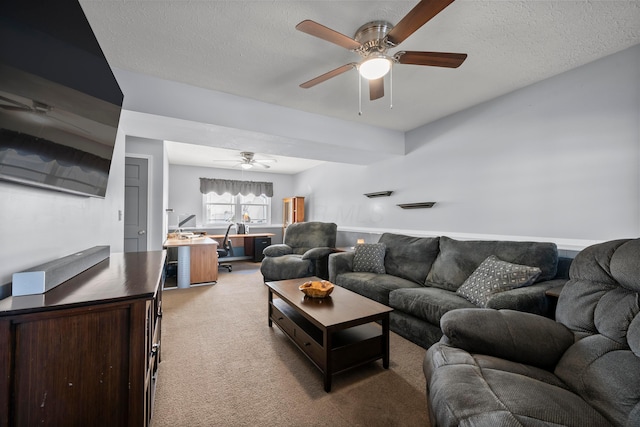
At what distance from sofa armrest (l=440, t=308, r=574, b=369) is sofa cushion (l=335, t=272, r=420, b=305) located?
49.7 inches

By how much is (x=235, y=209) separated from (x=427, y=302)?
5.86 meters

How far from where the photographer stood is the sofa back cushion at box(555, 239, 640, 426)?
0.95m

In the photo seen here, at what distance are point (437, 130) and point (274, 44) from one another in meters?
2.41

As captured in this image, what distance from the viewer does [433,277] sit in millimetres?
2758

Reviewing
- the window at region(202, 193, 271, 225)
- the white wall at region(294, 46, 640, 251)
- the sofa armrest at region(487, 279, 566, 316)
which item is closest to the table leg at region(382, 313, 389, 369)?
the sofa armrest at region(487, 279, 566, 316)

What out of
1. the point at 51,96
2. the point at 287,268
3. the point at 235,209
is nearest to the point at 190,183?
the point at 235,209

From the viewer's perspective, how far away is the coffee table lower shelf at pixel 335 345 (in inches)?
67.2

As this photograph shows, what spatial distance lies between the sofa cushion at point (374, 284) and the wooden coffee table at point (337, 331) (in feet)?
1.58

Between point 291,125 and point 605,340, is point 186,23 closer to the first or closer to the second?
point 291,125

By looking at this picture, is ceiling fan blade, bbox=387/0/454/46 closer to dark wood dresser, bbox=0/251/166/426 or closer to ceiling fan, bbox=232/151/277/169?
dark wood dresser, bbox=0/251/166/426

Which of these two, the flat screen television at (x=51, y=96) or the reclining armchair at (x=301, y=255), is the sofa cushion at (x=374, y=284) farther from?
the flat screen television at (x=51, y=96)

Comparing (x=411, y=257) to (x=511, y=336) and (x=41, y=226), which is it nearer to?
(x=511, y=336)

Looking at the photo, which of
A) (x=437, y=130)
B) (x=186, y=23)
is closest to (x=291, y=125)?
(x=186, y=23)

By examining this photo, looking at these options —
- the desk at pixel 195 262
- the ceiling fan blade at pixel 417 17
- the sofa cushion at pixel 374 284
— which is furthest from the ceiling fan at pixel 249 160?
the ceiling fan blade at pixel 417 17
